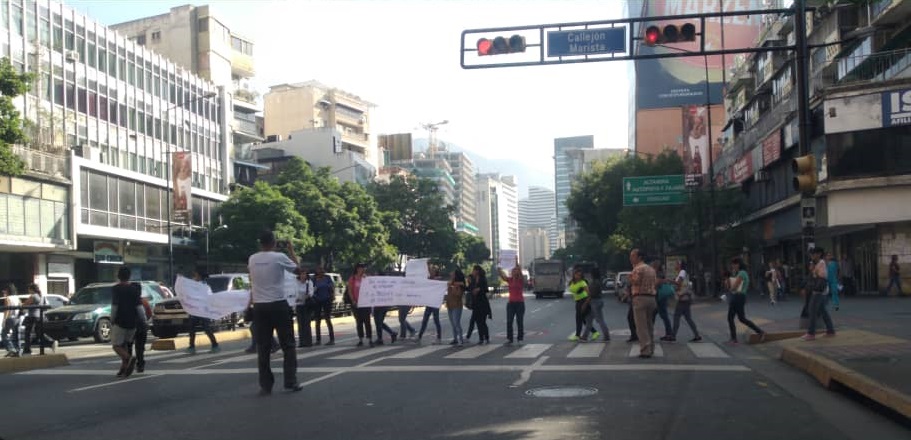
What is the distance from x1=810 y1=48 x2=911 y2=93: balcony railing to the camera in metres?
31.5

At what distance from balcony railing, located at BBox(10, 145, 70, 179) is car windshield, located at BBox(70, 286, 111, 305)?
1481 centimetres

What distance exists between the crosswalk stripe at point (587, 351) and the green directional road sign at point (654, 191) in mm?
29432

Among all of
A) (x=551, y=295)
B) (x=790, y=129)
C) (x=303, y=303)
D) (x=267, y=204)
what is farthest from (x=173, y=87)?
(x=303, y=303)

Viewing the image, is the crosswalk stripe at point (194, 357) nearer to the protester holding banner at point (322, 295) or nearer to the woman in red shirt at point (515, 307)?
the protester holding banner at point (322, 295)

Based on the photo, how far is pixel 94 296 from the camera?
940 inches

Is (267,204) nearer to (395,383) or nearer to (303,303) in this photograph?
(303,303)

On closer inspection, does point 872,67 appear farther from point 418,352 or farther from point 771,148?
point 418,352

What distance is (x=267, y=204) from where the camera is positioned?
162ft

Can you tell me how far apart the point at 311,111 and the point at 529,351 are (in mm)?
80574

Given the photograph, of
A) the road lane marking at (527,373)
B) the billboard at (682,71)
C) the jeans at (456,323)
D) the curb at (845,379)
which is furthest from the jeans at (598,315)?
the billboard at (682,71)

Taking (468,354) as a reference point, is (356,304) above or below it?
above

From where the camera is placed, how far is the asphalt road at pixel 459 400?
289 inches

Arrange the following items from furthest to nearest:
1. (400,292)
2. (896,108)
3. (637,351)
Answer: (896,108) → (400,292) → (637,351)

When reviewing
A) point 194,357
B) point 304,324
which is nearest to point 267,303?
point 194,357
